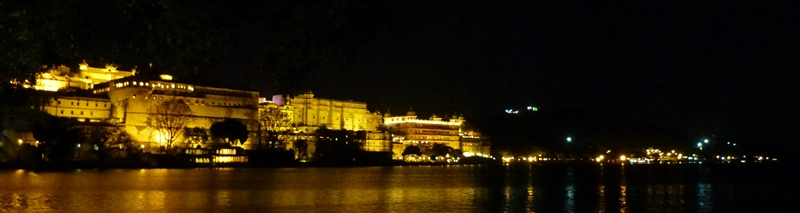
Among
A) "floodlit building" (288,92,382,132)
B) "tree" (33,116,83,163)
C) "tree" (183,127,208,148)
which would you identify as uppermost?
Answer: "floodlit building" (288,92,382,132)

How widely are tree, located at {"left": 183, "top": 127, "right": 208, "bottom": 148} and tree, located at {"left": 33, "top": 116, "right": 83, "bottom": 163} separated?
14.0m

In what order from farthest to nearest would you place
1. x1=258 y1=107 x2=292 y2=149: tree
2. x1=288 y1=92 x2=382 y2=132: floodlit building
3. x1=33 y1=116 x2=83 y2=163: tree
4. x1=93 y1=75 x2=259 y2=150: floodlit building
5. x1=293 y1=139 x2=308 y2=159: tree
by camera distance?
x1=288 y1=92 x2=382 y2=132: floodlit building < x1=258 y1=107 x2=292 y2=149: tree < x1=293 y1=139 x2=308 y2=159: tree < x1=93 y1=75 x2=259 y2=150: floodlit building < x1=33 y1=116 x2=83 y2=163: tree

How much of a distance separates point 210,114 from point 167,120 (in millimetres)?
8823

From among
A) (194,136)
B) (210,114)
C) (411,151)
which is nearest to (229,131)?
(194,136)

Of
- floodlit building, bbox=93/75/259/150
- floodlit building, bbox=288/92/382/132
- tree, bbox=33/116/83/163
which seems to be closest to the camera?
tree, bbox=33/116/83/163

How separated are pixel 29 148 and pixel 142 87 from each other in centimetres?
1686

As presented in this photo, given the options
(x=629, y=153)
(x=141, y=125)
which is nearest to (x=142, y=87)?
(x=141, y=125)

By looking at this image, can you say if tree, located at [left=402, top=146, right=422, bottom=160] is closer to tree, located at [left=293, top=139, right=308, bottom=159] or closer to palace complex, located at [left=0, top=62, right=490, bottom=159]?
palace complex, located at [left=0, top=62, right=490, bottom=159]

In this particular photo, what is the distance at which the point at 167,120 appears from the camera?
229ft

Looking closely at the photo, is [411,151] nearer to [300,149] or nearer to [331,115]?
[331,115]

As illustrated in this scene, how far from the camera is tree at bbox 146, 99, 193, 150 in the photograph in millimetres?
69625

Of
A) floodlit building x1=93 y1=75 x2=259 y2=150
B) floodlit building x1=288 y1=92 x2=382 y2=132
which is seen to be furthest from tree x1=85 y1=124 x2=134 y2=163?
floodlit building x1=288 y1=92 x2=382 y2=132

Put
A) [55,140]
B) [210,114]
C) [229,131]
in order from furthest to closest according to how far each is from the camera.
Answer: [210,114] < [229,131] < [55,140]

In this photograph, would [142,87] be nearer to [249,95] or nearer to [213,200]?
[249,95]
